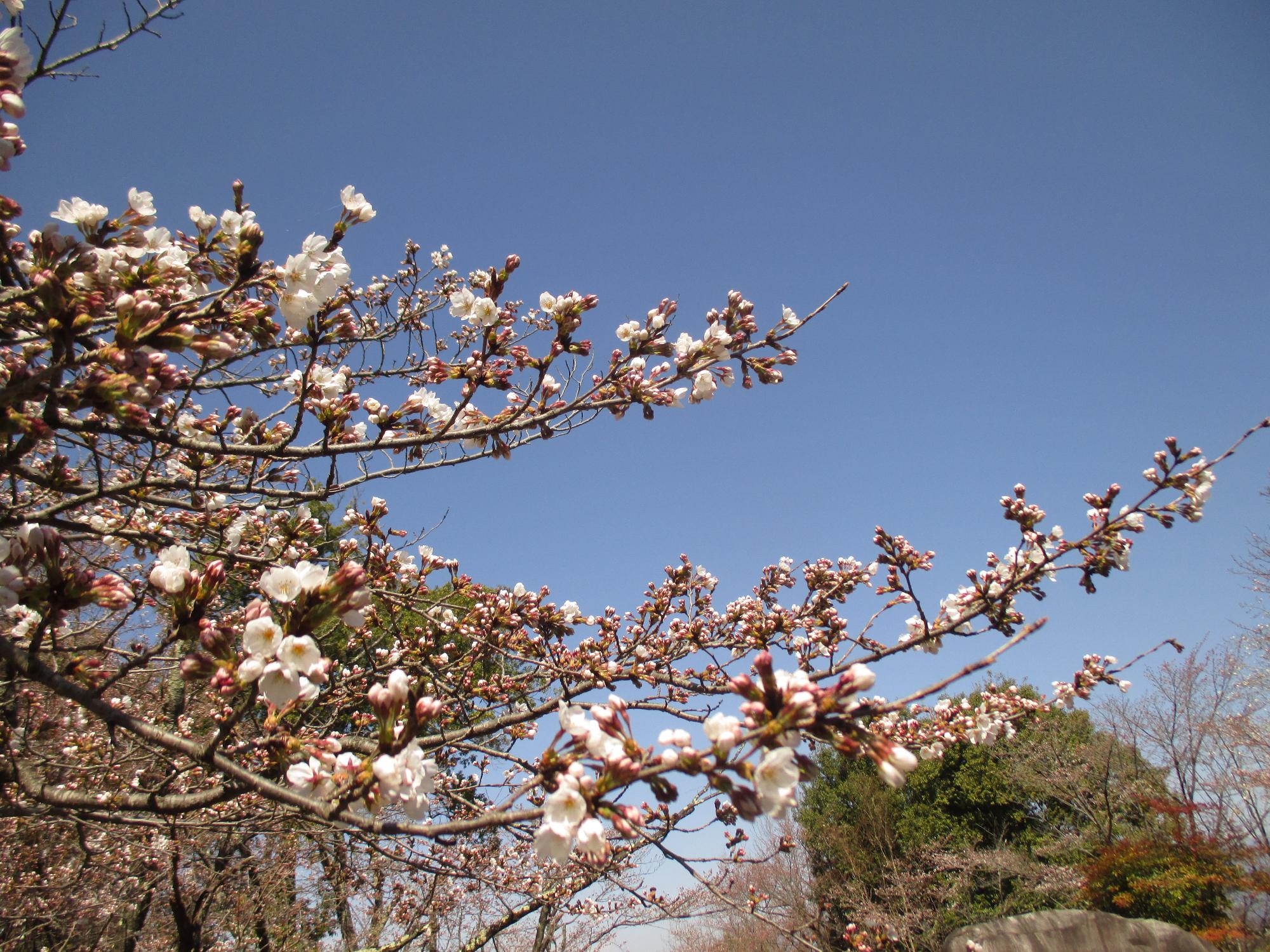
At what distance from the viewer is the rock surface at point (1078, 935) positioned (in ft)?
32.9

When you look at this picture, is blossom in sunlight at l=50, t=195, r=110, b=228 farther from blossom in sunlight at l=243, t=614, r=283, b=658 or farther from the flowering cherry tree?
blossom in sunlight at l=243, t=614, r=283, b=658

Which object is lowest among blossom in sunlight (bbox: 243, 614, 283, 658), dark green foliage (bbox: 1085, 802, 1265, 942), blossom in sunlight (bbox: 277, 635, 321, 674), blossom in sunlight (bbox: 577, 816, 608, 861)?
dark green foliage (bbox: 1085, 802, 1265, 942)

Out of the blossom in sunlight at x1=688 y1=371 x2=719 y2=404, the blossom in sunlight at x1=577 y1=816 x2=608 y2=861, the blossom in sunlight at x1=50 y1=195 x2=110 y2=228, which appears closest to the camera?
the blossom in sunlight at x1=577 y1=816 x2=608 y2=861

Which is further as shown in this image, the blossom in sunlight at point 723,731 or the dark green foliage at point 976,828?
the dark green foliage at point 976,828

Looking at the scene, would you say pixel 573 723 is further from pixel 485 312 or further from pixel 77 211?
pixel 77 211

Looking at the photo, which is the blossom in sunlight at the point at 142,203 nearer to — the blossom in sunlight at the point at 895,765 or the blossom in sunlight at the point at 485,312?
the blossom in sunlight at the point at 485,312

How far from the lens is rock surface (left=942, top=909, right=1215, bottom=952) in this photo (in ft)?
32.9

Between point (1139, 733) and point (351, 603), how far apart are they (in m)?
19.6

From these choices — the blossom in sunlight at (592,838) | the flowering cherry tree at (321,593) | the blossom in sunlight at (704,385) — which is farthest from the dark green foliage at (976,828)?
the blossom in sunlight at (592,838)

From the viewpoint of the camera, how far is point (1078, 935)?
10.2 m

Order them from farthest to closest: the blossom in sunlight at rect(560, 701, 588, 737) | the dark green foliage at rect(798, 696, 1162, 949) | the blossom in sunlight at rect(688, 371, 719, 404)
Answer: the dark green foliage at rect(798, 696, 1162, 949) → the blossom in sunlight at rect(688, 371, 719, 404) → the blossom in sunlight at rect(560, 701, 588, 737)

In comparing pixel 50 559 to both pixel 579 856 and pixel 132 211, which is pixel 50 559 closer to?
pixel 132 211

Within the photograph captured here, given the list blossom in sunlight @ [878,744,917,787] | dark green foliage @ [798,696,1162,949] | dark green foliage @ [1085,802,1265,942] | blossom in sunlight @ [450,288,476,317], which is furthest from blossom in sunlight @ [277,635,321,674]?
dark green foliage @ [1085,802,1265,942]

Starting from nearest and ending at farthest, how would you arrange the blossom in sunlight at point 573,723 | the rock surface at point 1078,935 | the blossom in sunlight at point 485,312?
the blossom in sunlight at point 573,723, the blossom in sunlight at point 485,312, the rock surface at point 1078,935
